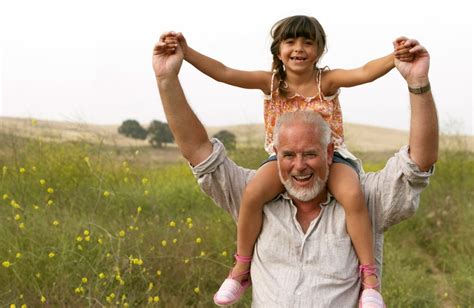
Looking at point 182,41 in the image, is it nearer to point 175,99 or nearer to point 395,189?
point 175,99

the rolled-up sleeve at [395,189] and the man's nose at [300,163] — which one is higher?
the man's nose at [300,163]

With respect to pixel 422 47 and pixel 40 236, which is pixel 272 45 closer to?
Result: pixel 422 47

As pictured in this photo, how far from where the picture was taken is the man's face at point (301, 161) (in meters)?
2.90

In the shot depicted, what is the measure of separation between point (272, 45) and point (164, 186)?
16.8 feet

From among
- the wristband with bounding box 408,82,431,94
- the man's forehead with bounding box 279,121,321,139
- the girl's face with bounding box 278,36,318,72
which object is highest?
the girl's face with bounding box 278,36,318,72

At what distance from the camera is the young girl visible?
2.97 metres

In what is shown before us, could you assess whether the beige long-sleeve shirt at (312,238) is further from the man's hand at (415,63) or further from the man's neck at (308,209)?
the man's hand at (415,63)

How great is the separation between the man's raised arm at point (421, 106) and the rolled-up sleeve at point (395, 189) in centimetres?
6

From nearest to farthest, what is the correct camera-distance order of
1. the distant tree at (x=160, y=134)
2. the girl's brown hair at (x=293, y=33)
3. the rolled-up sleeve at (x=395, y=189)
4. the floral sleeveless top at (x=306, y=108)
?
the rolled-up sleeve at (x=395, y=189) → the floral sleeveless top at (x=306, y=108) → the girl's brown hair at (x=293, y=33) → the distant tree at (x=160, y=134)

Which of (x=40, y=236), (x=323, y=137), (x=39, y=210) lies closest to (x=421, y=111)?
(x=323, y=137)

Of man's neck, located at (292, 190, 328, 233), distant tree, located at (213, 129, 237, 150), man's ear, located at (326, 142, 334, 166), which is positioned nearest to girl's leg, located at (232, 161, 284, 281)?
man's neck, located at (292, 190, 328, 233)

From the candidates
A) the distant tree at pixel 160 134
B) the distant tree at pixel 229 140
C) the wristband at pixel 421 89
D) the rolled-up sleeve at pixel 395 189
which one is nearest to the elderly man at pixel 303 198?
the rolled-up sleeve at pixel 395 189

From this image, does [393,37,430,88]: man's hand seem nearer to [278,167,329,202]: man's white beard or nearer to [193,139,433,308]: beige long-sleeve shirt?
[193,139,433,308]: beige long-sleeve shirt

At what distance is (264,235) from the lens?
3.10 m
